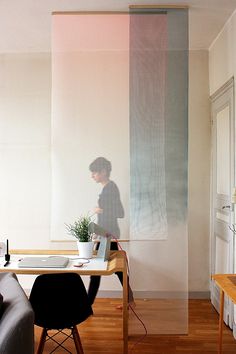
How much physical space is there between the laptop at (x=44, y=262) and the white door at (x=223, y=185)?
61.1 inches

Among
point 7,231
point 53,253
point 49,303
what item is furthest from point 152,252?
point 7,231

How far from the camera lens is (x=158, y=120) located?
3.34 meters

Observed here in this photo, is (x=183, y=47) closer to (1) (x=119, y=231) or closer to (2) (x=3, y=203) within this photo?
(1) (x=119, y=231)

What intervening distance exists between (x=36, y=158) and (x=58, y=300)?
2179 mm

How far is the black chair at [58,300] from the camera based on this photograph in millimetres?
2445

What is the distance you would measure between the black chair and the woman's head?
157 centimetres

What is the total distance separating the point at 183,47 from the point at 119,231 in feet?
5.92

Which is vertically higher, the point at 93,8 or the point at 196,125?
the point at 93,8

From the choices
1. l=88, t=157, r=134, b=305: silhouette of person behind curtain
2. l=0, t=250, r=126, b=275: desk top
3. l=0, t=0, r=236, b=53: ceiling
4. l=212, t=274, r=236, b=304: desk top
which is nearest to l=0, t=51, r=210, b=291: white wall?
l=0, t=0, r=236, b=53: ceiling

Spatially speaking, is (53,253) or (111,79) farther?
(111,79)

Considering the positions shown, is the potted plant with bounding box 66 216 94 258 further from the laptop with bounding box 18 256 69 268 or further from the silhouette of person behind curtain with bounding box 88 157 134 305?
the silhouette of person behind curtain with bounding box 88 157 134 305

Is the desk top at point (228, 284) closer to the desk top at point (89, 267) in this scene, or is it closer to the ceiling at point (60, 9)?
the desk top at point (89, 267)

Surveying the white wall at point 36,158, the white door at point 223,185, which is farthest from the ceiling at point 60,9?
the white door at point 223,185

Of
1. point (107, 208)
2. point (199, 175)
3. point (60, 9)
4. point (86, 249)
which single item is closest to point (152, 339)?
point (86, 249)
